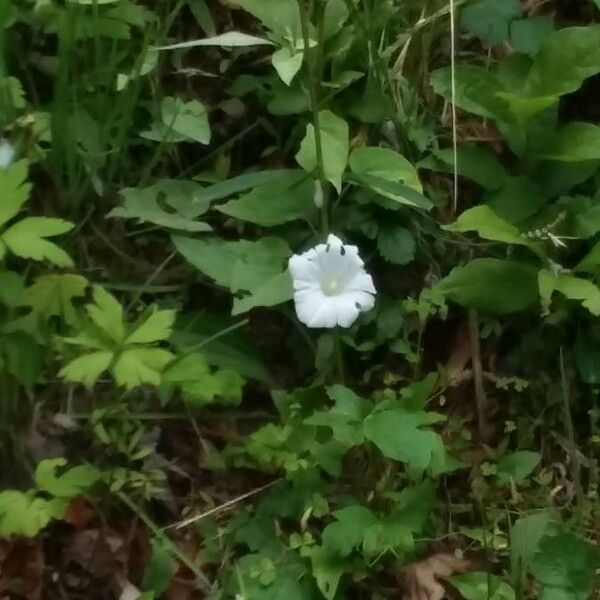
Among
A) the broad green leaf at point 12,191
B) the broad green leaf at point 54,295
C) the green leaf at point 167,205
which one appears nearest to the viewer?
the broad green leaf at point 12,191

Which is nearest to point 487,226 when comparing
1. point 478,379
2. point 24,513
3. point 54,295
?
point 478,379

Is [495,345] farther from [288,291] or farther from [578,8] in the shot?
[578,8]

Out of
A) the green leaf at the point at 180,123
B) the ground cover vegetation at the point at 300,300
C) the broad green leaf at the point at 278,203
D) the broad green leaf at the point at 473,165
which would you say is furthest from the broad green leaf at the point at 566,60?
the green leaf at the point at 180,123

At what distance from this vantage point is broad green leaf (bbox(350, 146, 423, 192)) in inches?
54.9

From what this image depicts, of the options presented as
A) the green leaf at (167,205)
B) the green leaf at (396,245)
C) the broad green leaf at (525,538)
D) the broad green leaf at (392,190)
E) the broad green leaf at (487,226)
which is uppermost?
the broad green leaf at (392,190)

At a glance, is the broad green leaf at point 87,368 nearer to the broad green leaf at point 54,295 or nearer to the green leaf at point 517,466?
the broad green leaf at point 54,295

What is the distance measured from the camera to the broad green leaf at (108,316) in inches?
50.3

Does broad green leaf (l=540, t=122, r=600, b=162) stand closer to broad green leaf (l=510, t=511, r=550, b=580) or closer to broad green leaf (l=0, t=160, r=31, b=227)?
broad green leaf (l=510, t=511, r=550, b=580)

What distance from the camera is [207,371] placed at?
1331mm

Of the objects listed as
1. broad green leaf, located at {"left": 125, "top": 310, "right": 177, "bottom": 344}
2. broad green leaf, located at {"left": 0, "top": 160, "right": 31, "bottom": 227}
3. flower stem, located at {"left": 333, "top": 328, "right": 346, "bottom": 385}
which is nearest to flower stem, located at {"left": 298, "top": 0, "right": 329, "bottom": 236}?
flower stem, located at {"left": 333, "top": 328, "right": 346, "bottom": 385}

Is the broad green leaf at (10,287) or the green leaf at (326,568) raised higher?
the broad green leaf at (10,287)

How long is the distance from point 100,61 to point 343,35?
327mm

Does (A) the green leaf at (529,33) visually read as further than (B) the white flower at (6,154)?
Yes

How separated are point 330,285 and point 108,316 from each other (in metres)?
0.26
